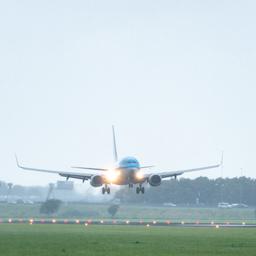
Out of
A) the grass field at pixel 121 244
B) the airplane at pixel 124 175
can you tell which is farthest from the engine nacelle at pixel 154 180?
the grass field at pixel 121 244

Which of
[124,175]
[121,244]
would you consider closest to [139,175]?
[124,175]

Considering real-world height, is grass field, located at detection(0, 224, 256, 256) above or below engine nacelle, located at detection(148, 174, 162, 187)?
below

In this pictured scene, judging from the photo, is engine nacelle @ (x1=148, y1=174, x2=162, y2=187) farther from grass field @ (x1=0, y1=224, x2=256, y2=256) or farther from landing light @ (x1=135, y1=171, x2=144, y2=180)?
grass field @ (x1=0, y1=224, x2=256, y2=256)

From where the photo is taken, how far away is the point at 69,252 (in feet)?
246

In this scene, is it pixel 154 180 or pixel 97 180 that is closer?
pixel 154 180

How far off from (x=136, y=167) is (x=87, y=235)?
3107 cm

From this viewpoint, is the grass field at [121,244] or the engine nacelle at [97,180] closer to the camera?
the grass field at [121,244]

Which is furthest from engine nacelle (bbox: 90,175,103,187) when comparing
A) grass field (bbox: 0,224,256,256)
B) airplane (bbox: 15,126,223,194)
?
grass field (bbox: 0,224,256,256)

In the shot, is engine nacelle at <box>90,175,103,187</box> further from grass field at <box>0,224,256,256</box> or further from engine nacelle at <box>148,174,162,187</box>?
grass field at <box>0,224,256,256</box>

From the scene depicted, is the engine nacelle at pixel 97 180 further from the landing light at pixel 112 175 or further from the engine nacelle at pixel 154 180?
the engine nacelle at pixel 154 180

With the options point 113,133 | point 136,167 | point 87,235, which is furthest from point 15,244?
point 113,133

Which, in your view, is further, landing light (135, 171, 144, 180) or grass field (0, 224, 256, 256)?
landing light (135, 171, 144, 180)

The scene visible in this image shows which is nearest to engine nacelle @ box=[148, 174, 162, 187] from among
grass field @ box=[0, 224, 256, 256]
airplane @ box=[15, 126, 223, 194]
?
airplane @ box=[15, 126, 223, 194]

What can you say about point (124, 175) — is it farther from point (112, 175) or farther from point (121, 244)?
point (121, 244)
